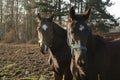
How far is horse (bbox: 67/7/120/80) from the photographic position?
19.1 ft

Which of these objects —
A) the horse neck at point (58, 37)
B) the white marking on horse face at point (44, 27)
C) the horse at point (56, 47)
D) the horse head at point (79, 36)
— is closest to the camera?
the horse head at point (79, 36)

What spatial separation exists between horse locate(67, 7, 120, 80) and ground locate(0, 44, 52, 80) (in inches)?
231

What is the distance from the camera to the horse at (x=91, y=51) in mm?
5828

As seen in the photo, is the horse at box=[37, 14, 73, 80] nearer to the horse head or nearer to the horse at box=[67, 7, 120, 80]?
the horse at box=[67, 7, 120, 80]

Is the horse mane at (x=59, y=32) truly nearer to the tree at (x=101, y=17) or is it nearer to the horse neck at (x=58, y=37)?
the horse neck at (x=58, y=37)

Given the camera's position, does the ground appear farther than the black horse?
Yes

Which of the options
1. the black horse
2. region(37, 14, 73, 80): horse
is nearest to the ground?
region(37, 14, 73, 80): horse

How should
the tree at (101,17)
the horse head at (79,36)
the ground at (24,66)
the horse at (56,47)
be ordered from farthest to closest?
the tree at (101,17) → the ground at (24,66) → the horse at (56,47) → the horse head at (79,36)

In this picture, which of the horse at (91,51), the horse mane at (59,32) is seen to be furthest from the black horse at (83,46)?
the horse mane at (59,32)

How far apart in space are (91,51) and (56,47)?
291 cm

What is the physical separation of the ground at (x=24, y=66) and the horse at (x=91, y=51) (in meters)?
5.86

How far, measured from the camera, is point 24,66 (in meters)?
14.3

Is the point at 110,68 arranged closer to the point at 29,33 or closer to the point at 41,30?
the point at 41,30

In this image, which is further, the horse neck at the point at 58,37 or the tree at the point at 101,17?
the tree at the point at 101,17
